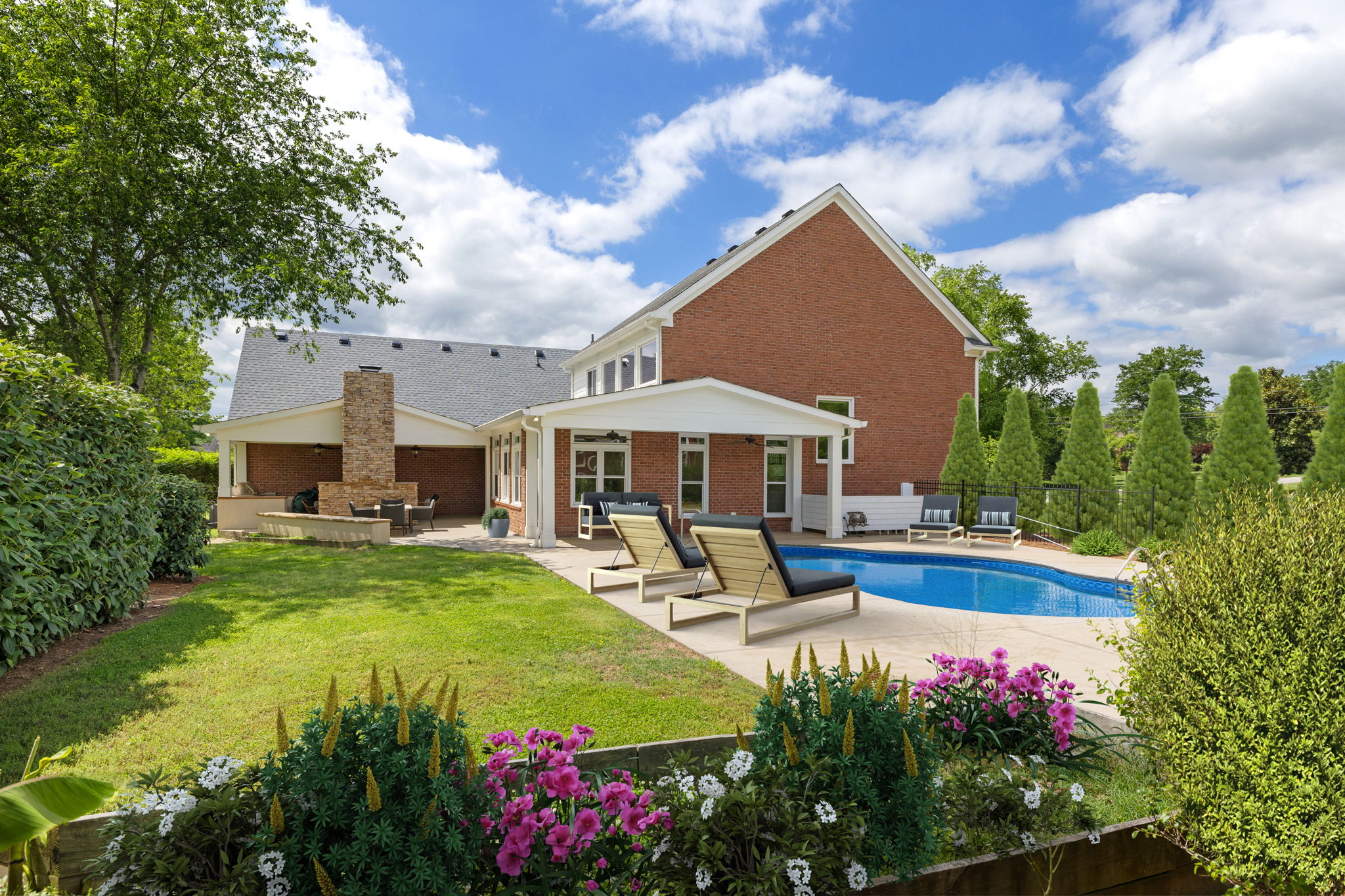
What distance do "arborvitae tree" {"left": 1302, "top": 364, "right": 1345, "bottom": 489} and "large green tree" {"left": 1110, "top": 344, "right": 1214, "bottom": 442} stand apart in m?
49.5

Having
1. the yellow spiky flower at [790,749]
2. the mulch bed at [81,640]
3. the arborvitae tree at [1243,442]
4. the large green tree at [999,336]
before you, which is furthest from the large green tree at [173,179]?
the large green tree at [999,336]

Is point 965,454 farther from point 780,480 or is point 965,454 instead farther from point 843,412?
point 780,480

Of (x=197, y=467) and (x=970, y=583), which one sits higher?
(x=197, y=467)

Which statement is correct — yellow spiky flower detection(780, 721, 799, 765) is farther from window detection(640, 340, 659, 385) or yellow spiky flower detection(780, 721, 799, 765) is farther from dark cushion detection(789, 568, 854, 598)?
window detection(640, 340, 659, 385)

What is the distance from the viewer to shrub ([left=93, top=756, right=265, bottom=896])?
5.89 feet

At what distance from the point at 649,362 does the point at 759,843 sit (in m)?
17.2

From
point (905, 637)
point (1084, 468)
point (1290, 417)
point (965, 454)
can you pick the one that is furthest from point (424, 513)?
point (1290, 417)

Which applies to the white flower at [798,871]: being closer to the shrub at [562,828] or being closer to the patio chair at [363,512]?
the shrub at [562,828]

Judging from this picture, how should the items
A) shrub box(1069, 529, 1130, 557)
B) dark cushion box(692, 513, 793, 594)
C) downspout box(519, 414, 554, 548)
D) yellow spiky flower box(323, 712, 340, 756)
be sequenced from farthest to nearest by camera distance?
downspout box(519, 414, 554, 548) → shrub box(1069, 529, 1130, 557) → dark cushion box(692, 513, 793, 594) → yellow spiky flower box(323, 712, 340, 756)

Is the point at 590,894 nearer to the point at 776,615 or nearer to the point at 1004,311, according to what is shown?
the point at 776,615

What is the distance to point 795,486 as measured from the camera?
61.1ft

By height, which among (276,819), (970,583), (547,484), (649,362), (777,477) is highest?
(649,362)

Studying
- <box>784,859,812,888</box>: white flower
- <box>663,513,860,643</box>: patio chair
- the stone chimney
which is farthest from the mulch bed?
the stone chimney

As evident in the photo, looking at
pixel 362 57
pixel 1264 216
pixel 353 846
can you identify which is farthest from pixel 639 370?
pixel 1264 216
